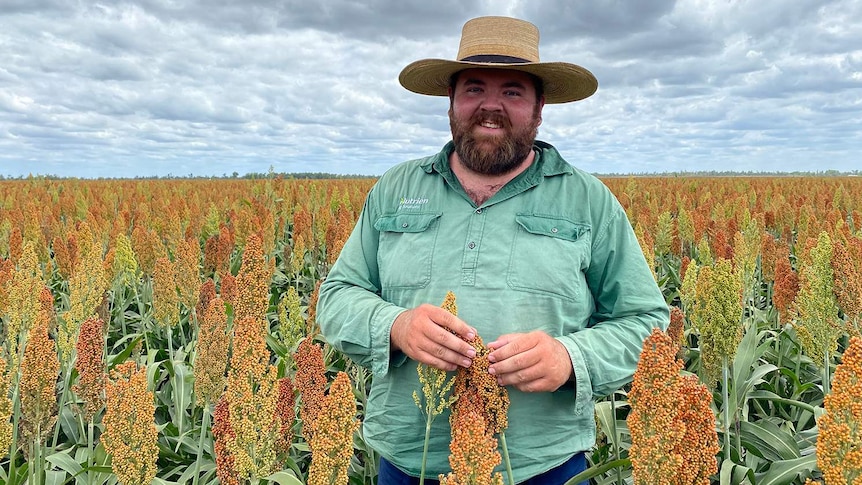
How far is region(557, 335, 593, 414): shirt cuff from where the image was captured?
2.21 metres

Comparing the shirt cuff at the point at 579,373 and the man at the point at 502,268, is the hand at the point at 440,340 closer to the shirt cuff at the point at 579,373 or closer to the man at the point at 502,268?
the man at the point at 502,268

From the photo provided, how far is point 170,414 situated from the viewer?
401 centimetres

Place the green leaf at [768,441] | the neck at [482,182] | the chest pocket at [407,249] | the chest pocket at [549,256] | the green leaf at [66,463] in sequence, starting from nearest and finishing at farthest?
1. the chest pocket at [549,256]
2. the chest pocket at [407,249]
3. the neck at [482,182]
4. the green leaf at [66,463]
5. the green leaf at [768,441]

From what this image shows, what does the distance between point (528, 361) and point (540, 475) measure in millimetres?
934

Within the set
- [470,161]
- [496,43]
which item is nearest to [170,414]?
[470,161]

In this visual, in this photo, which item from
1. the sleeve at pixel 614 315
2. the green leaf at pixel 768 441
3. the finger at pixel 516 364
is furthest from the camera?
the green leaf at pixel 768 441

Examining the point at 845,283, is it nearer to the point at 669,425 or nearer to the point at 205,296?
the point at 669,425

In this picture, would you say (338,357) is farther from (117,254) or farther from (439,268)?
(439,268)

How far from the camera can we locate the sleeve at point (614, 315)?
2.27m

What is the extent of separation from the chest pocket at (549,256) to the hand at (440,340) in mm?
671

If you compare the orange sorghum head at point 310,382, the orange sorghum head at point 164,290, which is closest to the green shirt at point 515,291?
the orange sorghum head at point 310,382

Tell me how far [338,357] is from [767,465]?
2833mm

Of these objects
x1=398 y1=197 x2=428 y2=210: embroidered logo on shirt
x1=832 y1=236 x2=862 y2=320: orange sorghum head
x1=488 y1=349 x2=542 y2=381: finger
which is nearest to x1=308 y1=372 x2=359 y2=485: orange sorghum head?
x1=488 y1=349 x2=542 y2=381: finger

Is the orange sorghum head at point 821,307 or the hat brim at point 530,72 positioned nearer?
the hat brim at point 530,72
